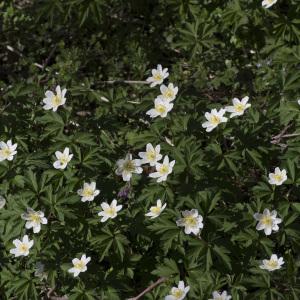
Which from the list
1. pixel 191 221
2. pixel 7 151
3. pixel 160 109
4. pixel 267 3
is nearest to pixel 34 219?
pixel 7 151

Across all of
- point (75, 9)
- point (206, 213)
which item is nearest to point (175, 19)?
point (75, 9)

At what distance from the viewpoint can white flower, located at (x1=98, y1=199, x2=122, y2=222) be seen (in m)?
3.37

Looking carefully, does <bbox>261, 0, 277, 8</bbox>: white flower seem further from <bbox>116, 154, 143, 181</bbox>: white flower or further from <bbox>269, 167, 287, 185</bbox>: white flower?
<bbox>116, 154, 143, 181</bbox>: white flower

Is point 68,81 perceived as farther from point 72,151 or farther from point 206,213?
point 206,213

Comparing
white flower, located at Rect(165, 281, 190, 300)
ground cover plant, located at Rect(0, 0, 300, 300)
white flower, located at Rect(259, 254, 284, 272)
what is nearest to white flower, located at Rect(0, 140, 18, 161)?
ground cover plant, located at Rect(0, 0, 300, 300)

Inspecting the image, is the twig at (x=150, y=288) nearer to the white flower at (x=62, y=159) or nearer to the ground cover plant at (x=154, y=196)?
the ground cover plant at (x=154, y=196)

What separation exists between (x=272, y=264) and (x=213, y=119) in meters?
0.88

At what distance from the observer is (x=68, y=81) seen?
458cm

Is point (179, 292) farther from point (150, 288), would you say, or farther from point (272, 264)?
point (272, 264)

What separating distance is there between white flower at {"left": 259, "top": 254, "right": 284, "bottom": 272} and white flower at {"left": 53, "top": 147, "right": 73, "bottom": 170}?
1.21 metres

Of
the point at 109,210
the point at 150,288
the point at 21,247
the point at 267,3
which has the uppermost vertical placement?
the point at 267,3

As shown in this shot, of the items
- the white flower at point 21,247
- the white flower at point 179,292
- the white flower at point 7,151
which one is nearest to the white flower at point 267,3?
the white flower at point 7,151

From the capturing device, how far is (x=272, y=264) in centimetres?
323

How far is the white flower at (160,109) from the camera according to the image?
363 cm
